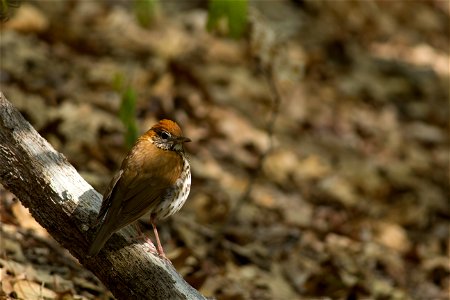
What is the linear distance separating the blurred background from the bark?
2.76ft

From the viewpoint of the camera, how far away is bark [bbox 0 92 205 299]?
379 cm

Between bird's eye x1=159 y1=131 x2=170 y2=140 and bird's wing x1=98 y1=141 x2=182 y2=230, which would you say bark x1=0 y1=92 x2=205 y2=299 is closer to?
bird's wing x1=98 y1=141 x2=182 y2=230

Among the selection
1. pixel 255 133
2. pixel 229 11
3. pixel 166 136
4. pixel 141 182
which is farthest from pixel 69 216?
pixel 255 133

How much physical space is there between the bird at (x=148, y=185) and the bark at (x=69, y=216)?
0.11 meters

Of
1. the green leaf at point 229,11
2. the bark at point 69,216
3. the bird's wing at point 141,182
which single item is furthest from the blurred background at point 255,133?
the bark at point 69,216

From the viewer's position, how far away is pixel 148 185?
4098mm

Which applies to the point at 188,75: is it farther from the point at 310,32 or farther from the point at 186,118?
the point at 310,32

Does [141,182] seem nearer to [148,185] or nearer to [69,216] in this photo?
[148,185]

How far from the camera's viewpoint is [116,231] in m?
3.71

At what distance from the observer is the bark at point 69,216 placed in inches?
149

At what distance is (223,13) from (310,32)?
19.5 feet

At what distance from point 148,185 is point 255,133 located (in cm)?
432

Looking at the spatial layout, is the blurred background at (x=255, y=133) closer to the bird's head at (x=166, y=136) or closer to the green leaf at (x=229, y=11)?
the green leaf at (x=229, y=11)

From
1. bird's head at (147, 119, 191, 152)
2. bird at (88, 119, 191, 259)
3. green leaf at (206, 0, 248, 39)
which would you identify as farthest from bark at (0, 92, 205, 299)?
green leaf at (206, 0, 248, 39)
